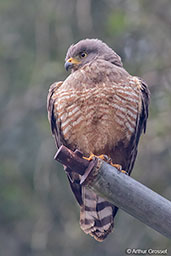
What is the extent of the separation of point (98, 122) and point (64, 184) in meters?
3.35

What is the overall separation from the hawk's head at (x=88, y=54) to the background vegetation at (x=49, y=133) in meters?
1.61

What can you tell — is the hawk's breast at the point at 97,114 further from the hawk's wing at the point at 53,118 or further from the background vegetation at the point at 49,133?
the background vegetation at the point at 49,133

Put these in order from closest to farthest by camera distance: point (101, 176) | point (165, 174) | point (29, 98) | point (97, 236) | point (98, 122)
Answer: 1. point (101, 176)
2. point (97, 236)
3. point (98, 122)
4. point (165, 174)
5. point (29, 98)

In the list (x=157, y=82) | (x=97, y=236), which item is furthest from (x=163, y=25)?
(x=97, y=236)

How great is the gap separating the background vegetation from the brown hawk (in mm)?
1753

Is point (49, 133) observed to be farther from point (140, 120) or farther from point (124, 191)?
point (124, 191)

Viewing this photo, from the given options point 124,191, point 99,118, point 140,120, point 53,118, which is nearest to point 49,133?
point 53,118

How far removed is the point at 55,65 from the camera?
6.53 m

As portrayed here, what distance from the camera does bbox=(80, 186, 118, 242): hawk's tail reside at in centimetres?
365

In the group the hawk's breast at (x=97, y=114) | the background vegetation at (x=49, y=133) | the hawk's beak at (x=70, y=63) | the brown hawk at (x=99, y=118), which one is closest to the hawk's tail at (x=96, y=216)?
the brown hawk at (x=99, y=118)

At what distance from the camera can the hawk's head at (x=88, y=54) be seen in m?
4.52

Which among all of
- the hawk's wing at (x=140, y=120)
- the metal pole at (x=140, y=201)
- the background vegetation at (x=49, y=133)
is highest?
the metal pole at (x=140, y=201)

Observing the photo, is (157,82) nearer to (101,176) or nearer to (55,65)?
(55,65)

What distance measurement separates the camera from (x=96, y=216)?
3859 millimetres
